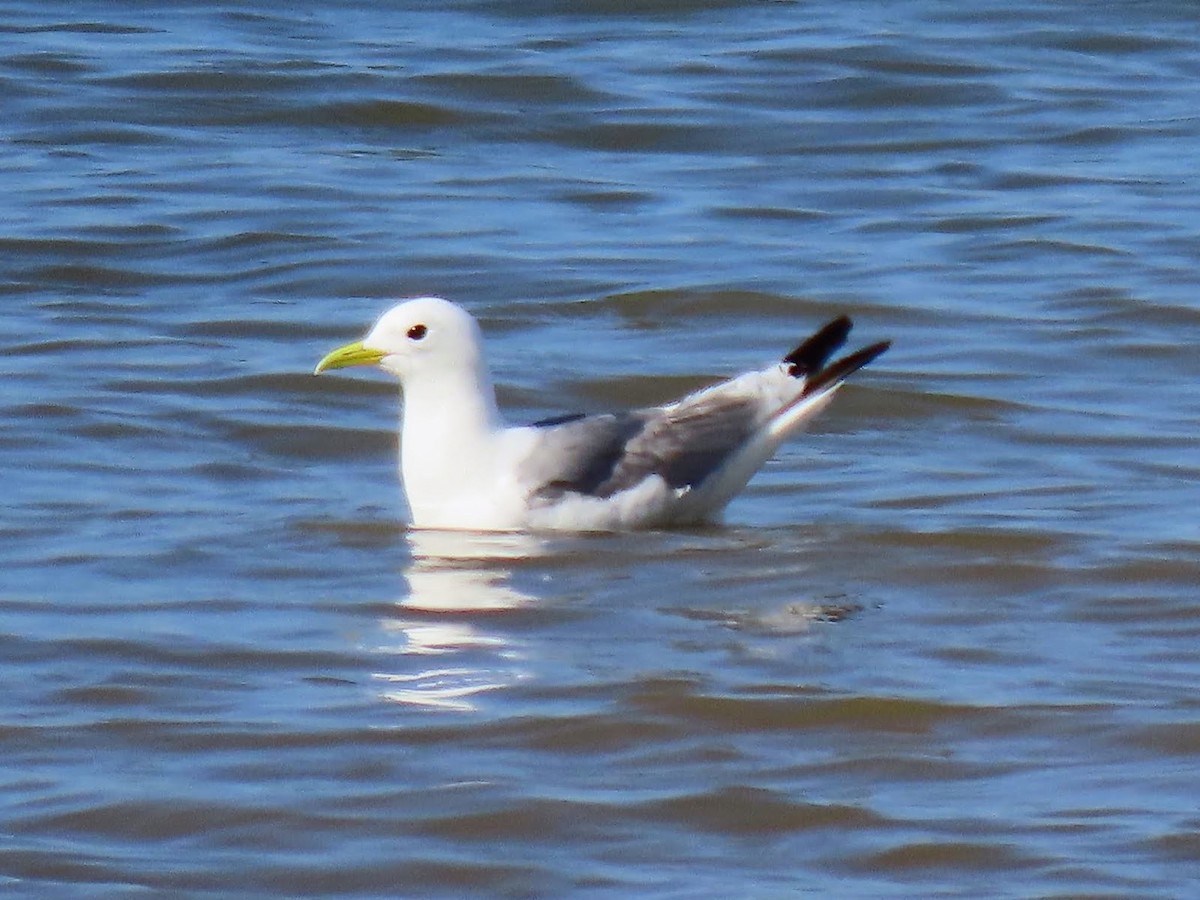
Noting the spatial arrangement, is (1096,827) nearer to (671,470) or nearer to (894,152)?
(671,470)

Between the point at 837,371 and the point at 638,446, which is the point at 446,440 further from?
the point at 837,371

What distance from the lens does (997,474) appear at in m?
8.51

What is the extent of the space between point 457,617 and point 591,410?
2.87 meters

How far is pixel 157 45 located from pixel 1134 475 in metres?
9.56

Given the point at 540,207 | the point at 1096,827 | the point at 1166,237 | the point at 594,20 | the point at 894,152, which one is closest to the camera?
the point at 1096,827

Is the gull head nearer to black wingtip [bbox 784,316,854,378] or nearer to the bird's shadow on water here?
the bird's shadow on water

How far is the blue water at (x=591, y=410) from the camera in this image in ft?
17.2

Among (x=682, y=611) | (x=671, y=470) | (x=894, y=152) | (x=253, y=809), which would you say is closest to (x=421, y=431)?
(x=671, y=470)

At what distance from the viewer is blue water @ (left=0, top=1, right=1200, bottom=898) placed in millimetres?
5254

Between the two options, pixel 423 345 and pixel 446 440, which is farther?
pixel 423 345

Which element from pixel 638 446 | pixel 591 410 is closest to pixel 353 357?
pixel 638 446

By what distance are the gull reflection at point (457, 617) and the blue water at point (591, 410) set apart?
18 millimetres

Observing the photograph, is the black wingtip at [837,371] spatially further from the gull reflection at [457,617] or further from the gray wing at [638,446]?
the gull reflection at [457,617]

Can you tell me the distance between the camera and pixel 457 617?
265 inches
